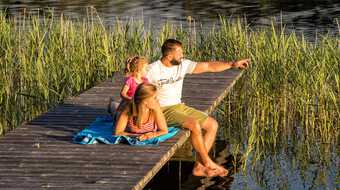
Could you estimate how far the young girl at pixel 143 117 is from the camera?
8297mm

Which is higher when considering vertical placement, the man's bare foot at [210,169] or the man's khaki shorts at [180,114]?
the man's khaki shorts at [180,114]

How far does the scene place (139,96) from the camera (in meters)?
8.28

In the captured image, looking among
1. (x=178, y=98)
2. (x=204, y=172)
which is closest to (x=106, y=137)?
(x=178, y=98)

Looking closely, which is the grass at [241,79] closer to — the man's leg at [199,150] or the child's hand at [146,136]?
the man's leg at [199,150]

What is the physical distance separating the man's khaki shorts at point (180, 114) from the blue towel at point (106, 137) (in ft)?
0.30

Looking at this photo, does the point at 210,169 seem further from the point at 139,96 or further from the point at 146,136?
the point at 139,96

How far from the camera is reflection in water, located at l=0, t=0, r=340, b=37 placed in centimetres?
2270

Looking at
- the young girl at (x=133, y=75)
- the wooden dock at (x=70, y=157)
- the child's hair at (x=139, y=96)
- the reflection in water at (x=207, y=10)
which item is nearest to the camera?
the wooden dock at (x=70, y=157)

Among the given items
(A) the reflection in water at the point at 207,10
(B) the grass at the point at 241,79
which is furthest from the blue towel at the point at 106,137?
(A) the reflection in water at the point at 207,10

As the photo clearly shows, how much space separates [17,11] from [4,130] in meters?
14.6

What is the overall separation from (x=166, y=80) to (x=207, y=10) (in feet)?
55.3

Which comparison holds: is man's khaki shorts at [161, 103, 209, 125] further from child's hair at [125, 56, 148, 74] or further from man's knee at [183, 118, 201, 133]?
child's hair at [125, 56, 148, 74]

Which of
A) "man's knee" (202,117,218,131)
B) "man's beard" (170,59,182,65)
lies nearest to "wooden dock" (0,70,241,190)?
"man's knee" (202,117,218,131)

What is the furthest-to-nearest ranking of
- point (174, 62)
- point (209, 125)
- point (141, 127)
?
1. point (209, 125)
2. point (174, 62)
3. point (141, 127)
